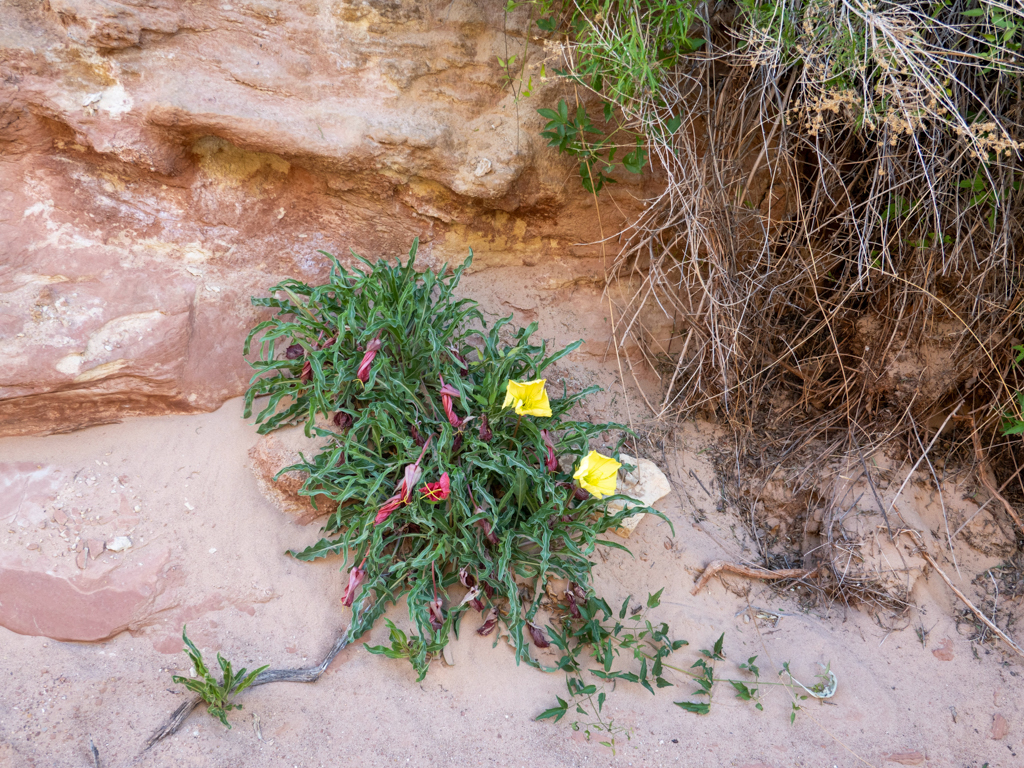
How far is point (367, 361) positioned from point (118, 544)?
0.92 m

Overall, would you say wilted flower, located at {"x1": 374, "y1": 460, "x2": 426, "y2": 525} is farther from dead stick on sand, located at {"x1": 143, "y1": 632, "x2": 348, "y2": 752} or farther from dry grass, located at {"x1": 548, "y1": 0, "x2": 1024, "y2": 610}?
dry grass, located at {"x1": 548, "y1": 0, "x2": 1024, "y2": 610}

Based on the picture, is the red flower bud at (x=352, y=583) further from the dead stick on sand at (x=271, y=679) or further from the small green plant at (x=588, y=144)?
the small green plant at (x=588, y=144)

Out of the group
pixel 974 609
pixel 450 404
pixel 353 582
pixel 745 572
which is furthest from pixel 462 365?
pixel 974 609

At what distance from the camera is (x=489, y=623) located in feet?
6.45

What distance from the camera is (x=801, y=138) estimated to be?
241 centimetres

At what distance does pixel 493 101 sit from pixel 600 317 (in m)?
0.94

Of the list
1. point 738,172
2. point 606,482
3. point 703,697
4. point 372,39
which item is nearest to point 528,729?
point 703,697

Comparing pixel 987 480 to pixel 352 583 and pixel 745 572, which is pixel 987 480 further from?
pixel 352 583

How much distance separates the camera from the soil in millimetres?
1726

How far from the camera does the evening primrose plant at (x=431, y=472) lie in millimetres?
1908

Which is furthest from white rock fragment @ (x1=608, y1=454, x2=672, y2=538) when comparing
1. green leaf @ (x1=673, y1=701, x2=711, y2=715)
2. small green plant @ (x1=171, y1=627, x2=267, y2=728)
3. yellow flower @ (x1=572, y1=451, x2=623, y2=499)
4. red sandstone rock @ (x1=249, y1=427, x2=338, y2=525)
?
small green plant @ (x1=171, y1=627, x2=267, y2=728)

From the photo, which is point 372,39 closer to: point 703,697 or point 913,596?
point 703,697

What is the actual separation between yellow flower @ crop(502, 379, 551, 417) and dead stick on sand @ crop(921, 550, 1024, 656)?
1637 millimetres

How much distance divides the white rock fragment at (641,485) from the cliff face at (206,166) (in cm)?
109
